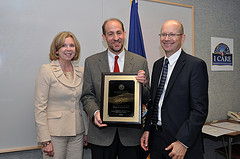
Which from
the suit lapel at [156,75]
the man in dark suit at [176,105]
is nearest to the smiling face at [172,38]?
the man in dark suit at [176,105]

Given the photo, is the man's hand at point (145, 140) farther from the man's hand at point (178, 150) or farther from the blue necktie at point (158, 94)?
the man's hand at point (178, 150)

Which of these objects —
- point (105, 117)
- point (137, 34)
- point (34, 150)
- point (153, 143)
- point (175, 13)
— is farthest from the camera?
point (175, 13)

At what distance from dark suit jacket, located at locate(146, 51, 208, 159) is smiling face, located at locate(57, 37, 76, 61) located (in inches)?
40.9

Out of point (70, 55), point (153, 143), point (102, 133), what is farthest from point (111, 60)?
point (153, 143)

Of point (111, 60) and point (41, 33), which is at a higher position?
point (41, 33)

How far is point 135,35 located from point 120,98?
1353 mm

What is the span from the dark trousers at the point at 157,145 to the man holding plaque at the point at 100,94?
123mm

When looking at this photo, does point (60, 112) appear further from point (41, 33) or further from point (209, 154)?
point (209, 154)

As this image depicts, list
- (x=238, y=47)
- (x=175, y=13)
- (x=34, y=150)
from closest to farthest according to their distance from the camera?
(x=34, y=150), (x=175, y=13), (x=238, y=47)

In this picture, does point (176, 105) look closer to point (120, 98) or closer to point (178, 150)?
point (178, 150)

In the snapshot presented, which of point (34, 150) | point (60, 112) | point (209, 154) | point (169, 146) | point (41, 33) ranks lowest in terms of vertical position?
point (209, 154)

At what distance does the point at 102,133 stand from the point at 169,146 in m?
0.58

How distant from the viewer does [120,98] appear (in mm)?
1611

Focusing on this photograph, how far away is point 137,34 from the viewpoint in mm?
2719
